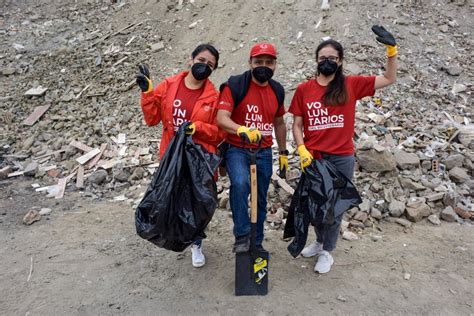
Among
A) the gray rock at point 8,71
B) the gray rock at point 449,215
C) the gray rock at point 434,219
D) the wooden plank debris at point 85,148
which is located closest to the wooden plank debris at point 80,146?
the wooden plank debris at point 85,148

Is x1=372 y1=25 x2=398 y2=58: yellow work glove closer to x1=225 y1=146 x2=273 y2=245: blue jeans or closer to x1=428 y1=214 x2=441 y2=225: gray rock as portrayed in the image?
x1=225 y1=146 x2=273 y2=245: blue jeans

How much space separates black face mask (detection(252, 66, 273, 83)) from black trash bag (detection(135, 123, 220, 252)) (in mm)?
769

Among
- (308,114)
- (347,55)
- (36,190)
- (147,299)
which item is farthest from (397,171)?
(36,190)

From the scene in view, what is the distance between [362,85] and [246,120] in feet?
3.49

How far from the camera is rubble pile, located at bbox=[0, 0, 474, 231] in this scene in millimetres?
5590

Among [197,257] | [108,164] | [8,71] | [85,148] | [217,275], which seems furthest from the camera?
[8,71]

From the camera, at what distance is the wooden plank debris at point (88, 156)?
7090 mm

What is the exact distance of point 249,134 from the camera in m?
3.34

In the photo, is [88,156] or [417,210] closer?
[417,210]

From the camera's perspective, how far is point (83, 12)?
40.7 feet

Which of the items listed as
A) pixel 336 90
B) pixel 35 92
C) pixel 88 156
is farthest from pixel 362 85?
pixel 35 92

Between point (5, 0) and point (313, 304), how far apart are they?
14.5 meters

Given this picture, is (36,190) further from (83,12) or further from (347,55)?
(83,12)

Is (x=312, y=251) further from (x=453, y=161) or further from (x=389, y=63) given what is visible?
(x=453, y=161)
